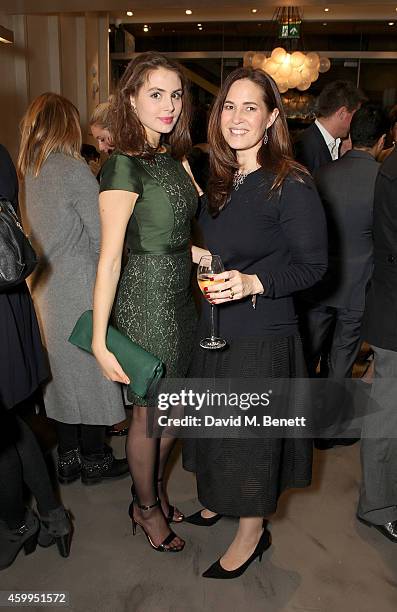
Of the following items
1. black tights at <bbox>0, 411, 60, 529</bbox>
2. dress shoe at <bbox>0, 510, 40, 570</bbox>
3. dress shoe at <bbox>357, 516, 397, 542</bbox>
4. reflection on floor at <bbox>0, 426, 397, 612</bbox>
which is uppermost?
black tights at <bbox>0, 411, 60, 529</bbox>

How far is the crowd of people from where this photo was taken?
1.66 meters

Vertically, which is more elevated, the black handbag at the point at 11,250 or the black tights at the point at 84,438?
the black handbag at the point at 11,250

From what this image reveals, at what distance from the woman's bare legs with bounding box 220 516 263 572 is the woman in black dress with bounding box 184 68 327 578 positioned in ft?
0.41

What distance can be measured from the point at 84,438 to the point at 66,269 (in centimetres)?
79

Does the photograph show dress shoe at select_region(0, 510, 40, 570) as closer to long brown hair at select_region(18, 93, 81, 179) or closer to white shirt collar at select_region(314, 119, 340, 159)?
long brown hair at select_region(18, 93, 81, 179)

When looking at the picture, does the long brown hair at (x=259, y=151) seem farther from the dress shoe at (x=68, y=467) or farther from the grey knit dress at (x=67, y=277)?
the dress shoe at (x=68, y=467)

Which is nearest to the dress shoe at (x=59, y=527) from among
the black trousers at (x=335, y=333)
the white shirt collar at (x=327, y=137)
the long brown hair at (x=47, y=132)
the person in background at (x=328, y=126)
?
the long brown hair at (x=47, y=132)

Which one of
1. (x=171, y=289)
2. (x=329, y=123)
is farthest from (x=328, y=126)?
(x=171, y=289)

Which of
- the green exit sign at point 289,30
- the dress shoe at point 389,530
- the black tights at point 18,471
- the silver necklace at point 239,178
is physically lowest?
the dress shoe at point 389,530

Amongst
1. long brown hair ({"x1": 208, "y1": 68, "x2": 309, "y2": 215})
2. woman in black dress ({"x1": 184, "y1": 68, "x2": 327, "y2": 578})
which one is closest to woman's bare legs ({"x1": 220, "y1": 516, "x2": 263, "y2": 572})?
woman in black dress ({"x1": 184, "y1": 68, "x2": 327, "y2": 578})

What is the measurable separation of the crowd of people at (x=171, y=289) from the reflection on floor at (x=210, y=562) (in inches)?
2.4

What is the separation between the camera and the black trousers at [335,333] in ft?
9.55

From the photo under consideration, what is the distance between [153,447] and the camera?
195 centimetres

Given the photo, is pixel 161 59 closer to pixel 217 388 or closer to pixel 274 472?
pixel 217 388
